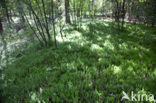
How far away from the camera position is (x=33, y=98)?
92.8 inches

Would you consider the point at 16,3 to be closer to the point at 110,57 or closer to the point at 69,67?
Result: the point at 69,67

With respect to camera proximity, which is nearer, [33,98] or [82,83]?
[33,98]

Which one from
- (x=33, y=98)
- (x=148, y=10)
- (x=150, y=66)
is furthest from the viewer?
(x=148, y=10)

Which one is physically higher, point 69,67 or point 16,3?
point 16,3

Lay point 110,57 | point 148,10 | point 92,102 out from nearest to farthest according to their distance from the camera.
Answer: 1. point 92,102
2. point 110,57
3. point 148,10

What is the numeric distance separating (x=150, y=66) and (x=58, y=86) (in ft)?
10.5

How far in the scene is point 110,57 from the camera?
157 inches

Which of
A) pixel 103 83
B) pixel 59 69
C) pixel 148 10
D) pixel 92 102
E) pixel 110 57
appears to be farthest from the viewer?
pixel 148 10

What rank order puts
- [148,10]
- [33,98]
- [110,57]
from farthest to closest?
[148,10], [110,57], [33,98]

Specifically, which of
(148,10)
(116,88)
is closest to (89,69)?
(116,88)

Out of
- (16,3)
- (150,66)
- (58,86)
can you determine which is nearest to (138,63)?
(150,66)

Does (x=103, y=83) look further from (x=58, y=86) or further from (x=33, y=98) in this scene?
(x=33, y=98)

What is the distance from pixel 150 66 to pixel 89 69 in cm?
214

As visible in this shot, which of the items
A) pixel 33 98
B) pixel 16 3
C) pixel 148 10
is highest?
pixel 16 3
